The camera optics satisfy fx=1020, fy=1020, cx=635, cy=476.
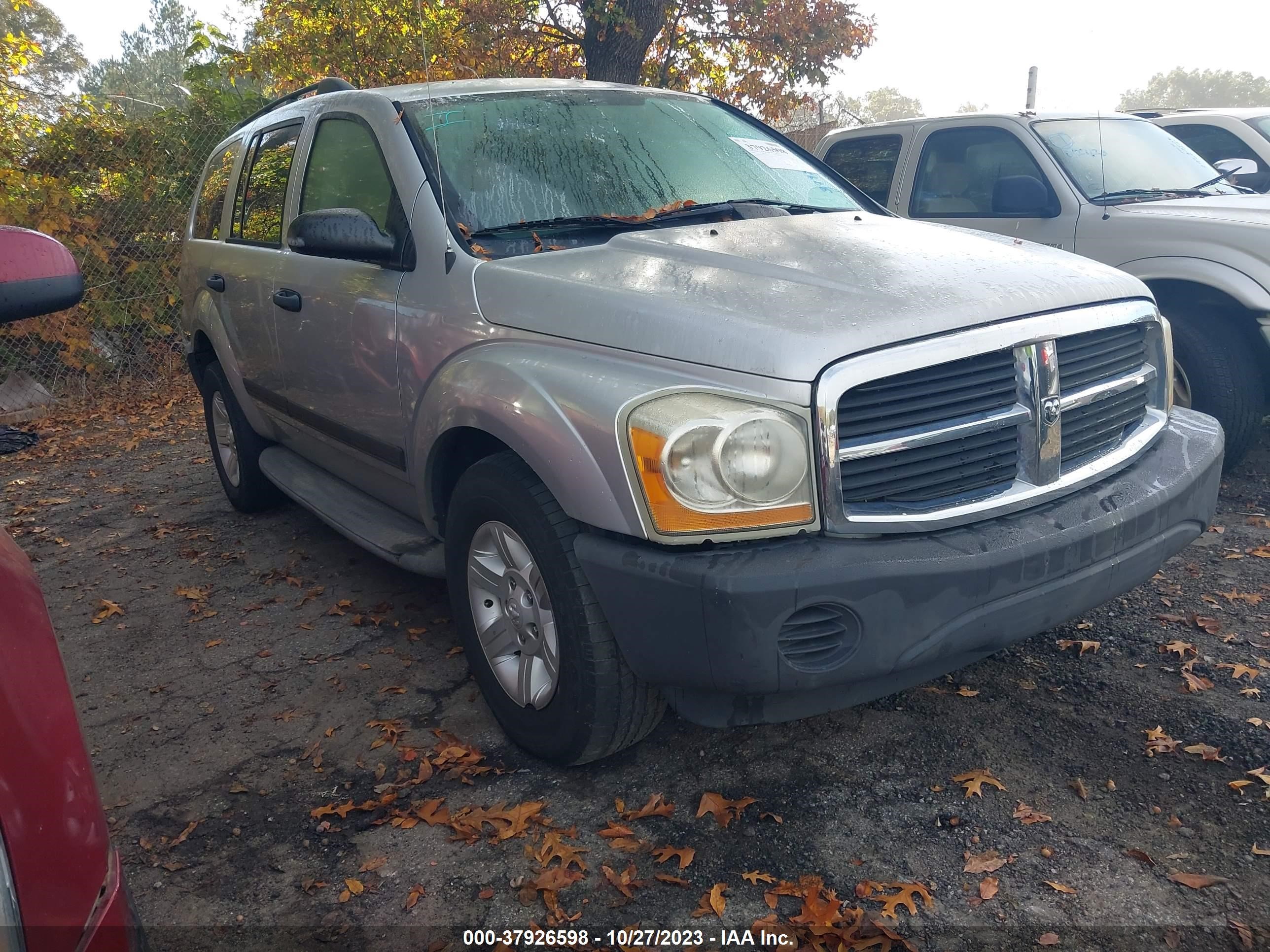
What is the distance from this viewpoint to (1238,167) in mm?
6281

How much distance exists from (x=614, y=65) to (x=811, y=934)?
8.80 meters

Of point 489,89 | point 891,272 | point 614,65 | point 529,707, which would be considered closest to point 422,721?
point 529,707

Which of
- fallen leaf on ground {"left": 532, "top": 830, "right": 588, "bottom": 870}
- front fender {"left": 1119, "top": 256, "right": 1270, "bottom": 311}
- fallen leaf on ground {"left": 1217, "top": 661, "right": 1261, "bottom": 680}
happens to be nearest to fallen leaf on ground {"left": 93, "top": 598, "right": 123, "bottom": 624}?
fallen leaf on ground {"left": 532, "top": 830, "right": 588, "bottom": 870}

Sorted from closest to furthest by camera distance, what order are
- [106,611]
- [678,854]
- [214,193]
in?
[678,854] → [106,611] → [214,193]

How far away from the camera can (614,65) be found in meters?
9.58

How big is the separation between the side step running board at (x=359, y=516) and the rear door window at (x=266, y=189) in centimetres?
103

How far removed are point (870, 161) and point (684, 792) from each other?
212 inches

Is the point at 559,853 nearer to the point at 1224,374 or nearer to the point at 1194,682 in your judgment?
the point at 1194,682

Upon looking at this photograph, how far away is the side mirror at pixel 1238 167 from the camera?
627 cm

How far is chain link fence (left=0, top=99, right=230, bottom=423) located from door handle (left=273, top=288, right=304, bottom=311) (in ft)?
18.5

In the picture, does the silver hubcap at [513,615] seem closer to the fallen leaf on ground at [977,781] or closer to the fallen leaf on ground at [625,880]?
the fallen leaf on ground at [625,880]

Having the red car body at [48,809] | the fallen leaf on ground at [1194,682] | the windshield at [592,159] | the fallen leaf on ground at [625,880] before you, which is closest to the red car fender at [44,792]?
the red car body at [48,809]

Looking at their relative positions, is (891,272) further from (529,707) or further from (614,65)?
(614,65)

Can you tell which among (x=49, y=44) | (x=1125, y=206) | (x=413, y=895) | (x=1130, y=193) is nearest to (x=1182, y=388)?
(x=1125, y=206)
